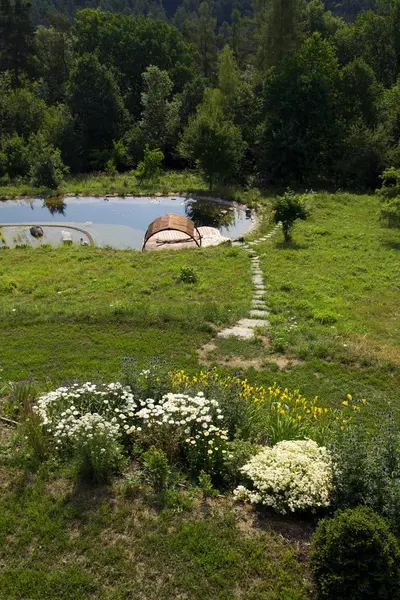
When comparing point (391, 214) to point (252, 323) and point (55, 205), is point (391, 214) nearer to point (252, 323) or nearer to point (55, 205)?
point (252, 323)

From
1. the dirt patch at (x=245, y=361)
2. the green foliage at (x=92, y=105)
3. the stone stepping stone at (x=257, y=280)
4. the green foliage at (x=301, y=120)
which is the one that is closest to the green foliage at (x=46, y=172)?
the green foliage at (x=92, y=105)

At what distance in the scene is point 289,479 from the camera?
18.6ft

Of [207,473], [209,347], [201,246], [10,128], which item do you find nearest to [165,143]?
[10,128]

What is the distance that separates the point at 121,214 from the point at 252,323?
50.1 feet

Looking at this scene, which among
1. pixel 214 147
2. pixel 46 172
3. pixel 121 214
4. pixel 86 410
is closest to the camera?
pixel 86 410

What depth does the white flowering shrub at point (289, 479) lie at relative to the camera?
5582mm

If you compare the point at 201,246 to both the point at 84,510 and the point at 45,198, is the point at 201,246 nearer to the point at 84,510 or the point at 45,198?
the point at 45,198

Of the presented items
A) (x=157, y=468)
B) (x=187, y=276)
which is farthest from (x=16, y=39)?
(x=157, y=468)

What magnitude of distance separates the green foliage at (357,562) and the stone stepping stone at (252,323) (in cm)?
688

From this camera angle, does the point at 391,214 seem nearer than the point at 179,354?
No

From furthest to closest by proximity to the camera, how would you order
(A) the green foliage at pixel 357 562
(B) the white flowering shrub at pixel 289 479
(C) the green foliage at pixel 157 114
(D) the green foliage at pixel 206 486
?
(C) the green foliage at pixel 157 114 → (D) the green foliage at pixel 206 486 → (B) the white flowering shrub at pixel 289 479 → (A) the green foliage at pixel 357 562

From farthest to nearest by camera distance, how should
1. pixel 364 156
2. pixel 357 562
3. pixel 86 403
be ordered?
pixel 364 156 → pixel 86 403 → pixel 357 562

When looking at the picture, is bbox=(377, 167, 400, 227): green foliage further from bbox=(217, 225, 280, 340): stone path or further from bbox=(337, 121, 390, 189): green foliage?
bbox=(217, 225, 280, 340): stone path

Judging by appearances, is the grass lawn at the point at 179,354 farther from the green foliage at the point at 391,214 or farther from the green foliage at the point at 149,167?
the green foliage at the point at 149,167
